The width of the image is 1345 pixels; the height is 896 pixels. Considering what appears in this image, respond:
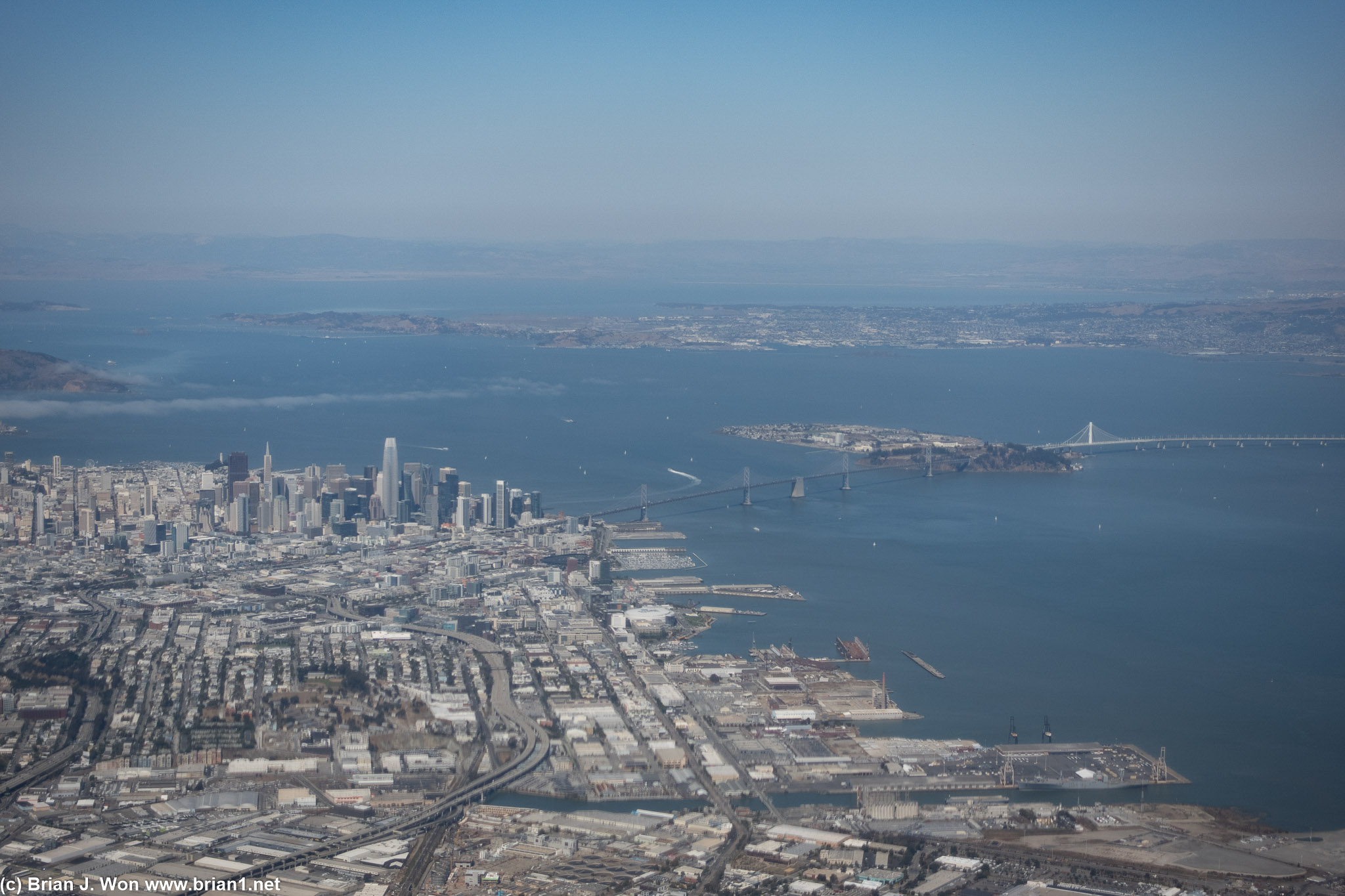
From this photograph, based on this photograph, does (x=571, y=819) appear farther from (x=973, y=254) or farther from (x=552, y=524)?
(x=973, y=254)

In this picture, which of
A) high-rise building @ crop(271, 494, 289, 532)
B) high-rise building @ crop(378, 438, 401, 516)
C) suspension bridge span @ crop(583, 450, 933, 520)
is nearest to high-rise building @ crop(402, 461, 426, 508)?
high-rise building @ crop(378, 438, 401, 516)

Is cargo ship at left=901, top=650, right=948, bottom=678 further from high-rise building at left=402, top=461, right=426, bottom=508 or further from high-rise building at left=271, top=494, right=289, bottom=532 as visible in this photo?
high-rise building at left=271, top=494, right=289, bottom=532

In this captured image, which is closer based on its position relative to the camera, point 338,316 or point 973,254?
point 338,316

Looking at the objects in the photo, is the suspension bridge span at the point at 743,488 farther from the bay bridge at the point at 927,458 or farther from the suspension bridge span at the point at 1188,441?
the suspension bridge span at the point at 1188,441

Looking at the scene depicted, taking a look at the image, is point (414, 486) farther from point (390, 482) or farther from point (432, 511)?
point (432, 511)

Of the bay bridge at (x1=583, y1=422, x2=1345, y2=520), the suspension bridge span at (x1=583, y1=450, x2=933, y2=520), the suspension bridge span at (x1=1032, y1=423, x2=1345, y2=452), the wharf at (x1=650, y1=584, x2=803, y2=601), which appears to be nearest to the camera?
the wharf at (x1=650, y1=584, x2=803, y2=601)

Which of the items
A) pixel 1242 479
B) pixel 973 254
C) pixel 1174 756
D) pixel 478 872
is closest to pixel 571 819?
pixel 478 872

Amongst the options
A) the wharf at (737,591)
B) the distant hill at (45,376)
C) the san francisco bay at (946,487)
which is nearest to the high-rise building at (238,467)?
the san francisco bay at (946,487)
